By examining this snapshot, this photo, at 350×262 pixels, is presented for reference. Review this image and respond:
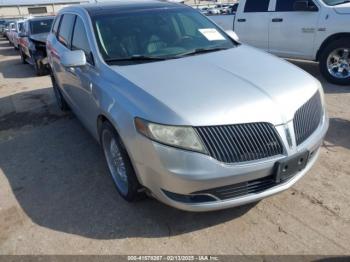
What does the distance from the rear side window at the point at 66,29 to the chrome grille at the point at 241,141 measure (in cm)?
304

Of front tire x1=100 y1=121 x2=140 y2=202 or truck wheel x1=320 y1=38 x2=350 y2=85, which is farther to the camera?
truck wheel x1=320 y1=38 x2=350 y2=85

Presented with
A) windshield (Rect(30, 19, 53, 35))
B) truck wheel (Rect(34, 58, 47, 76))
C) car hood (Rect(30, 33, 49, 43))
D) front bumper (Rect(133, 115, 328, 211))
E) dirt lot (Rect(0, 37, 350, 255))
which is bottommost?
truck wheel (Rect(34, 58, 47, 76))

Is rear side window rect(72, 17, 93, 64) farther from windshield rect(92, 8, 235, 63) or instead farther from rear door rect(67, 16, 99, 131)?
windshield rect(92, 8, 235, 63)

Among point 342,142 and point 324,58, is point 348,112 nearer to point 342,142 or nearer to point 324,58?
point 342,142

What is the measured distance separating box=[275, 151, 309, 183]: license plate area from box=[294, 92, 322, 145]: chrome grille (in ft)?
0.42

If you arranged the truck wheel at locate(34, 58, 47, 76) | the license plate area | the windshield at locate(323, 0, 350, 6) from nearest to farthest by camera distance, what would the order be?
1. the license plate area
2. the windshield at locate(323, 0, 350, 6)
3. the truck wheel at locate(34, 58, 47, 76)

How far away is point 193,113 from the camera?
2660mm

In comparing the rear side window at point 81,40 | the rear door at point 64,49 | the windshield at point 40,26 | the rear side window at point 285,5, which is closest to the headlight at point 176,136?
the rear side window at point 81,40

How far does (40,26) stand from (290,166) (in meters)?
10.9

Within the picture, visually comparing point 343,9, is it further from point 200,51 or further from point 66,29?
point 66,29

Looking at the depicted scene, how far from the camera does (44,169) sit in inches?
173

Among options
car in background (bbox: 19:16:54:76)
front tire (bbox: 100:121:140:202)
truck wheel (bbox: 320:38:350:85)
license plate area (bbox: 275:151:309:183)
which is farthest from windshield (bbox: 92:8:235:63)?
car in background (bbox: 19:16:54:76)

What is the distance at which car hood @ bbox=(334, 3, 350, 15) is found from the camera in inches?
260

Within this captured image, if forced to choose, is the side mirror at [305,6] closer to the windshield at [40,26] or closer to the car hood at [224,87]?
the car hood at [224,87]
